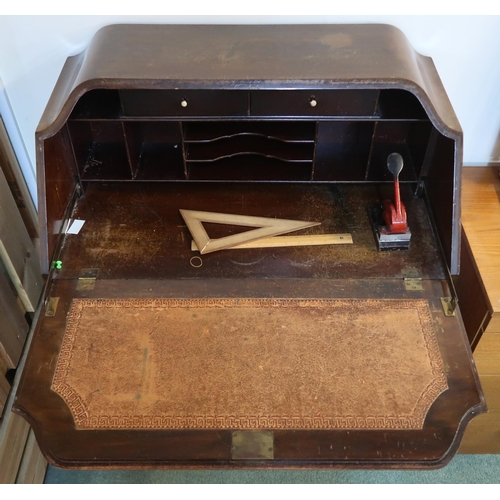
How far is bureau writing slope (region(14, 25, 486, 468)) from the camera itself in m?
1.09

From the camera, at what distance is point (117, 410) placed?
43.4 inches

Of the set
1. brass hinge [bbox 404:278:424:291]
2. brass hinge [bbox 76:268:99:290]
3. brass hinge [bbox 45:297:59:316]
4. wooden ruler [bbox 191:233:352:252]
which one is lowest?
brass hinge [bbox 404:278:424:291]

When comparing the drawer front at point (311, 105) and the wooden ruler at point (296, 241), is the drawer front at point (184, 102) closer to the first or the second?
the drawer front at point (311, 105)

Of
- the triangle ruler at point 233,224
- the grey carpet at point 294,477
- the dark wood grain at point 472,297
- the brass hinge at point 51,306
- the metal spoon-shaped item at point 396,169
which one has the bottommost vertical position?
the grey carpet at point 294,477

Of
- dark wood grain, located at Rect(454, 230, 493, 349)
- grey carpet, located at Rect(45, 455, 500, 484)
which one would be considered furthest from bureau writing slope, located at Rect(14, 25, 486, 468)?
grey carpet, located at Rect(45, 455, 500, 484)

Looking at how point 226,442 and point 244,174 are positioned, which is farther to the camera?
point 244,174

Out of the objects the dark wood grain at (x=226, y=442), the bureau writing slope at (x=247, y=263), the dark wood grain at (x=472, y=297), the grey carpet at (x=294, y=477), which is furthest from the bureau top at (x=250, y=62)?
the grey carpet at (x=294, y=477)

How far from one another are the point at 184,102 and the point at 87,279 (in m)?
0.52

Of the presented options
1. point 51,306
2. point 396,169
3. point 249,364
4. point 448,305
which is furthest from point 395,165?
point 51,306

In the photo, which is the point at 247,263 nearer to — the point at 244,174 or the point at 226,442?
the point at 244,174

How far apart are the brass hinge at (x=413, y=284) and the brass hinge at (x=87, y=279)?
0.81 metres

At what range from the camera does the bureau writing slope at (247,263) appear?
1091 millimetres

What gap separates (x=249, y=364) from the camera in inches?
46.2

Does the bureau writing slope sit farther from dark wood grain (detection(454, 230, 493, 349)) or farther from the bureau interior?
dark wood grain (detection(454, 230, 493, 349))
